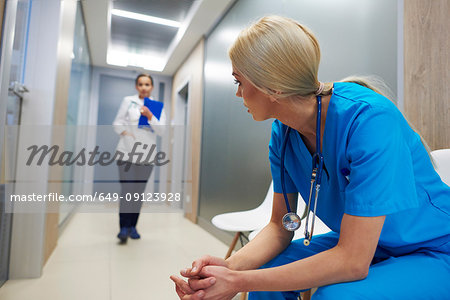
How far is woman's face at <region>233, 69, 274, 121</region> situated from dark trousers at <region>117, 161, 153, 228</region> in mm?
2290

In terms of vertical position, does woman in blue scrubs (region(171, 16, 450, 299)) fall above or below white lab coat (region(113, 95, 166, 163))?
below

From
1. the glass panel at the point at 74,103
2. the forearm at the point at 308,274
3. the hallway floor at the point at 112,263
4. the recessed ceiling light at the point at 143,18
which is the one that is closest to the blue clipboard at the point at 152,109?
the glass panel at the point at 74,103

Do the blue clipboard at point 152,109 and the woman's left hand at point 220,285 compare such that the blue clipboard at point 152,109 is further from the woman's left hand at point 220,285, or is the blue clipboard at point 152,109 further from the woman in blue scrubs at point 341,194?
the woman's left hand at point 220,285

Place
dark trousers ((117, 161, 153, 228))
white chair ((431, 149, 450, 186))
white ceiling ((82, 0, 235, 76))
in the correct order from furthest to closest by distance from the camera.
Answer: white ceiling ((82, 0, 235, 76)) → dark trousers ((117, 161, 153, 228)) → white chair ((431, 149, 450, 186))

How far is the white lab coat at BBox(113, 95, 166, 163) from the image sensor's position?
2.96 metres

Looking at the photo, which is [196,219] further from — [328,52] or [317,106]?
[317,106]

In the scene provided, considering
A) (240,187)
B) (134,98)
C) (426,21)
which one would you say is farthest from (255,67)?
(134,98)

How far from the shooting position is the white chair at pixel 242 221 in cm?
166

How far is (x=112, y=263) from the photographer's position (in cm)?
220

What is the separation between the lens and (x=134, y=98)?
123 inches

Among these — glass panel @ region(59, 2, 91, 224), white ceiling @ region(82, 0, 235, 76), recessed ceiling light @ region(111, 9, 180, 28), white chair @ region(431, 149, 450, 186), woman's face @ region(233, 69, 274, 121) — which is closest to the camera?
woman's face @ region(233, 69, 274, 121)

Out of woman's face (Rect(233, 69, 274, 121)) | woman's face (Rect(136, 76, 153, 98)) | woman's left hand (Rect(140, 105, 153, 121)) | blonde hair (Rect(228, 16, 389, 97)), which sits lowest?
woman's face (Rect(233, 69, 274, 121))

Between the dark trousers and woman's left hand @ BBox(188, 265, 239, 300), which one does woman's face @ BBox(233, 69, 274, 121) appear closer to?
woman's left hand @ BBox(188, 265, 239, 300)

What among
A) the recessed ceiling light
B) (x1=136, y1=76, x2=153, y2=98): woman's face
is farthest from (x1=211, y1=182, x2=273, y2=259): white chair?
the recessed ceiling light
